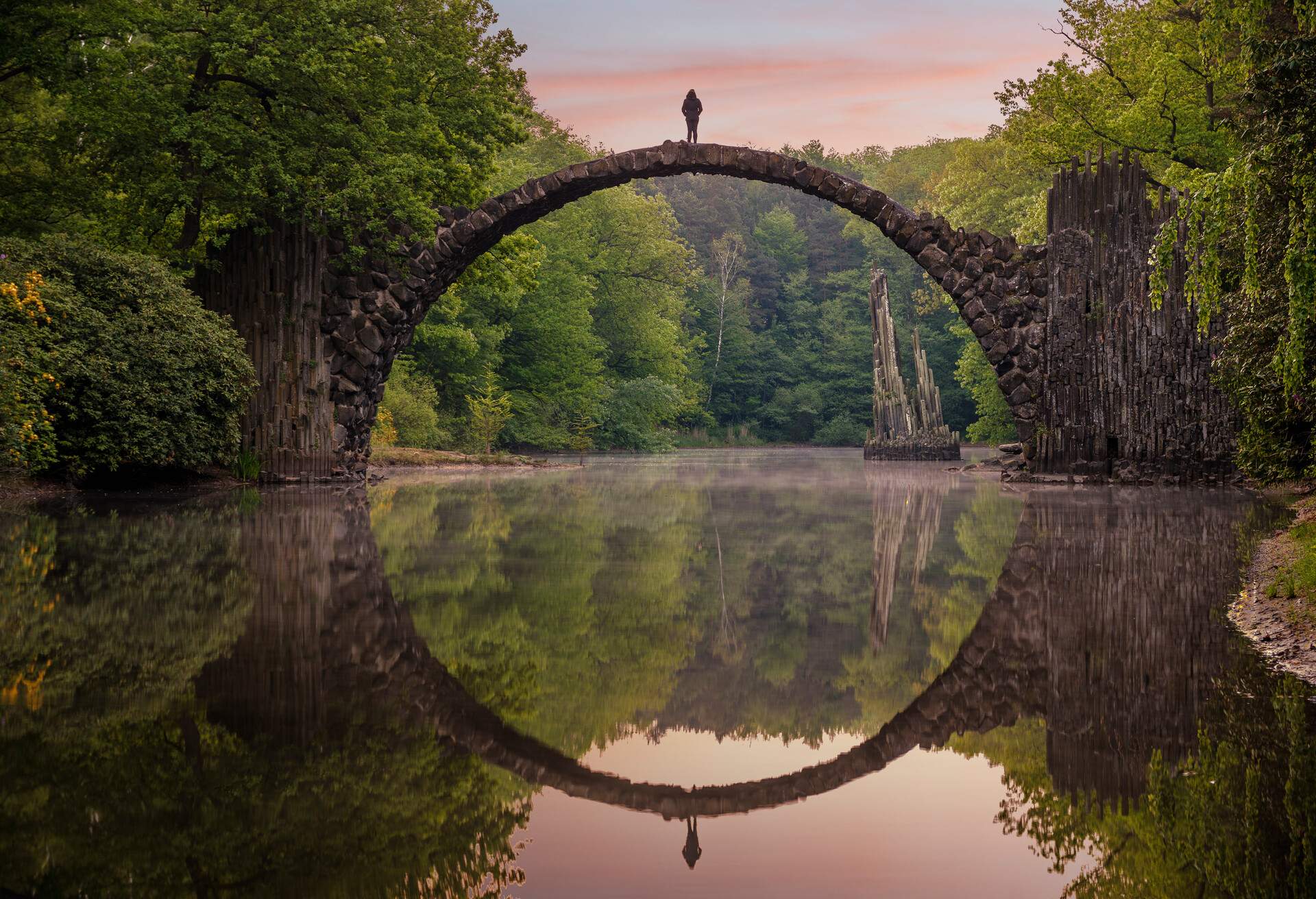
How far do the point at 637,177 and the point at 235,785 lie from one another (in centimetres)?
2004

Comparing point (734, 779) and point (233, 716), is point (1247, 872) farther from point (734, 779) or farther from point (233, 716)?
point (233, 716)

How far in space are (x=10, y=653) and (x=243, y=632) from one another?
1087 mm

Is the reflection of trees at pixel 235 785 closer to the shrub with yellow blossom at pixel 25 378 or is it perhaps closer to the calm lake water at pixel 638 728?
the calm lake water at pixel 638 728

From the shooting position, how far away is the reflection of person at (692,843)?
11.5ft

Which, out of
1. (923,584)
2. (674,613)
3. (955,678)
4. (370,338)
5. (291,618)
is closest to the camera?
(955,678)

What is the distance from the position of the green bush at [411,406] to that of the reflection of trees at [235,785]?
2667 centimetres

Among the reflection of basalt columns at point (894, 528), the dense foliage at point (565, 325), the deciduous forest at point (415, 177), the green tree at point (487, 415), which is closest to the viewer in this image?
the reflection of basalt columns at point (894, 528)

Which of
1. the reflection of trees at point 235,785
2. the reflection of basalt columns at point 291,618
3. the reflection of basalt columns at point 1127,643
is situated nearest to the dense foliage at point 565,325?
the reflection of basalt columns at point 291,618

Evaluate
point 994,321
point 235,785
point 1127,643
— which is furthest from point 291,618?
point 994,321

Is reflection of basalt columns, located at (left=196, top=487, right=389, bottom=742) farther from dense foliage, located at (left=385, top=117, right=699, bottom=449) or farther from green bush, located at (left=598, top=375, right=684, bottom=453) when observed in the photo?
green bush, located at (left=598, top=375, right=684, bottom=453)

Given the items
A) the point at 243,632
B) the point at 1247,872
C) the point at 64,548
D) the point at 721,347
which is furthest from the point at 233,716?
the point at 721,347

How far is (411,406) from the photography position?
3403cm

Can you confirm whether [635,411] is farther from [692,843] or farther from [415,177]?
[692,843]

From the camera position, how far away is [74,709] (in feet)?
16.4
